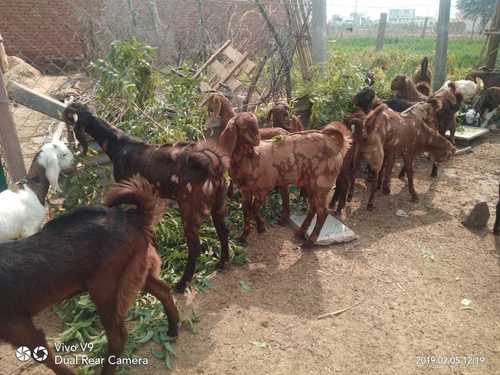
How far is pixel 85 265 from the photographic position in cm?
244

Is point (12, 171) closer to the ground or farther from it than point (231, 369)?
farther from it

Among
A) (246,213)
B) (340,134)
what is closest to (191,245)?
(246,213)

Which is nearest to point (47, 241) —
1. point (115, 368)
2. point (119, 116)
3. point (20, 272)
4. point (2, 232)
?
point (20, 272)

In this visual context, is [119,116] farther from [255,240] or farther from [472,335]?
[472,335]

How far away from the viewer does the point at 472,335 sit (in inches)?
133

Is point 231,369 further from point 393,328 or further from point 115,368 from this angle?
point 393,328

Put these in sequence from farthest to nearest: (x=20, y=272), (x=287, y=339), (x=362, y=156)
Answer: (x=362, y=156), (x=287, y=339), (x=20, y=272)

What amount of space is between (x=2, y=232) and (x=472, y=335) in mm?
4355

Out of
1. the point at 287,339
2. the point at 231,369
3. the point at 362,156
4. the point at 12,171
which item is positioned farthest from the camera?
the point at 362,156

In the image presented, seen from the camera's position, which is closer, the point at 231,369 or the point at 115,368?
the point at 115,368

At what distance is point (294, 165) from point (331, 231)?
43.5 inches

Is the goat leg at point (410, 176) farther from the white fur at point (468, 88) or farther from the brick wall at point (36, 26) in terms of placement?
the brick wall at point (36, 26)

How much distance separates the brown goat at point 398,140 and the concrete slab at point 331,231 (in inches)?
34.7

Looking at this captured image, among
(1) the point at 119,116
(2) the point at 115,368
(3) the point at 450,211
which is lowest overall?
(3) the point at 450,211
